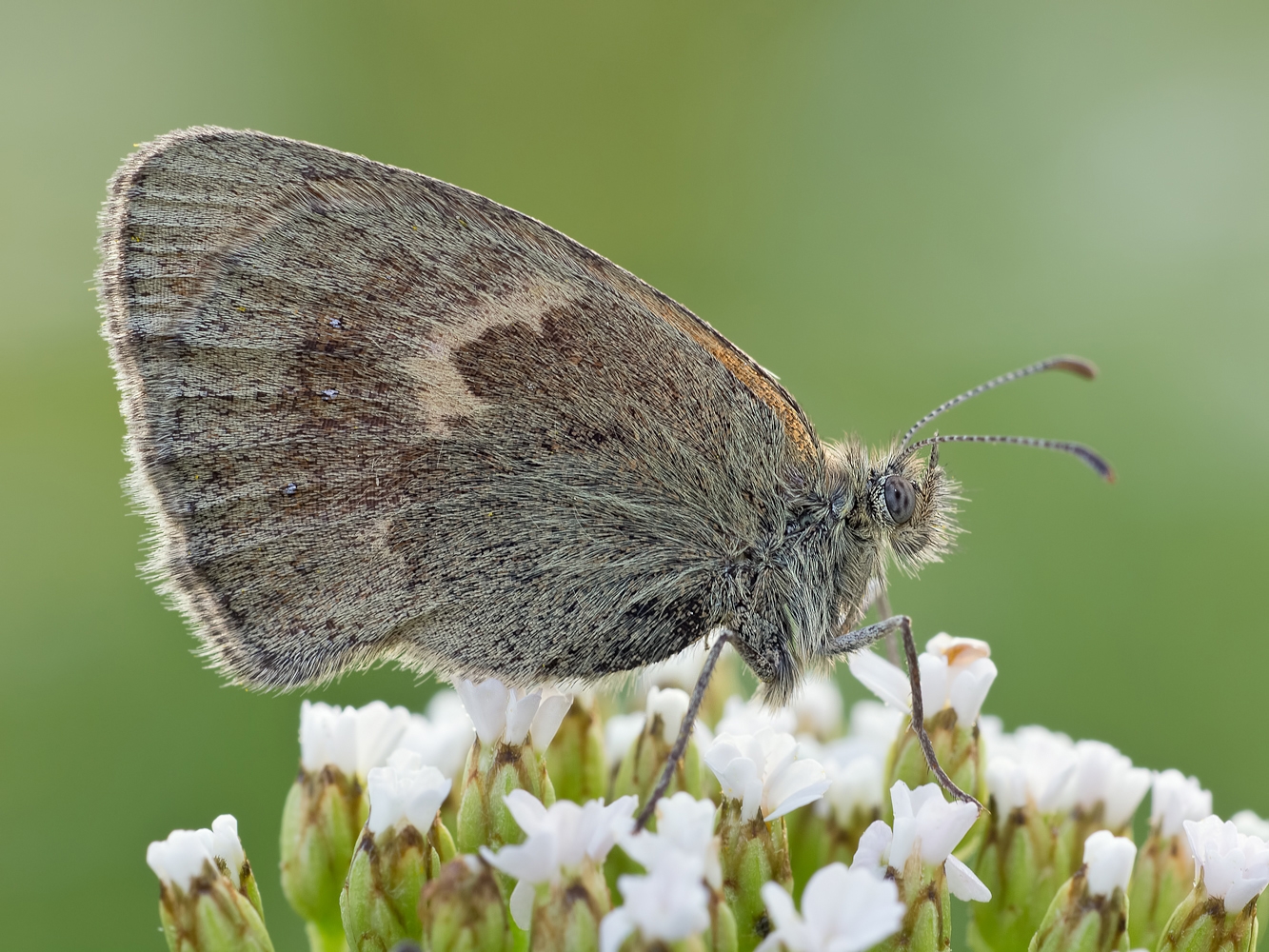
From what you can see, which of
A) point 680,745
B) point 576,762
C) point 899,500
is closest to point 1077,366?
point 899,500

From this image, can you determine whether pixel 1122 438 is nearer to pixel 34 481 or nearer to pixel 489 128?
pixel 489 128

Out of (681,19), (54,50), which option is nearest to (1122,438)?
(681,19)

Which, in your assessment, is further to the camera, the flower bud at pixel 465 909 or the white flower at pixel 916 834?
the white flower at pixel 916 834

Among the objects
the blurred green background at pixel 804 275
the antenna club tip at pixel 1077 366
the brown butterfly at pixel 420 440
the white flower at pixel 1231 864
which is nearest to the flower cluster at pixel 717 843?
the white flower at pixel 1231 864

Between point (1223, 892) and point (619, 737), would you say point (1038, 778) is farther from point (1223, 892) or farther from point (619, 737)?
point (619, 737)

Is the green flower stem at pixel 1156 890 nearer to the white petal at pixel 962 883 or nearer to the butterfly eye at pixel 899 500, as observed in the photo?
the white petal at pixel 962 883

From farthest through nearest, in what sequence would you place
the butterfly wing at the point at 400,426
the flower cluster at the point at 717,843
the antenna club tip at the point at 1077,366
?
1. the antenna club tip at the point at 1077,366
2. the butterfly wing at the point at 400,426
3. the flower cluster at the point at 717,843
